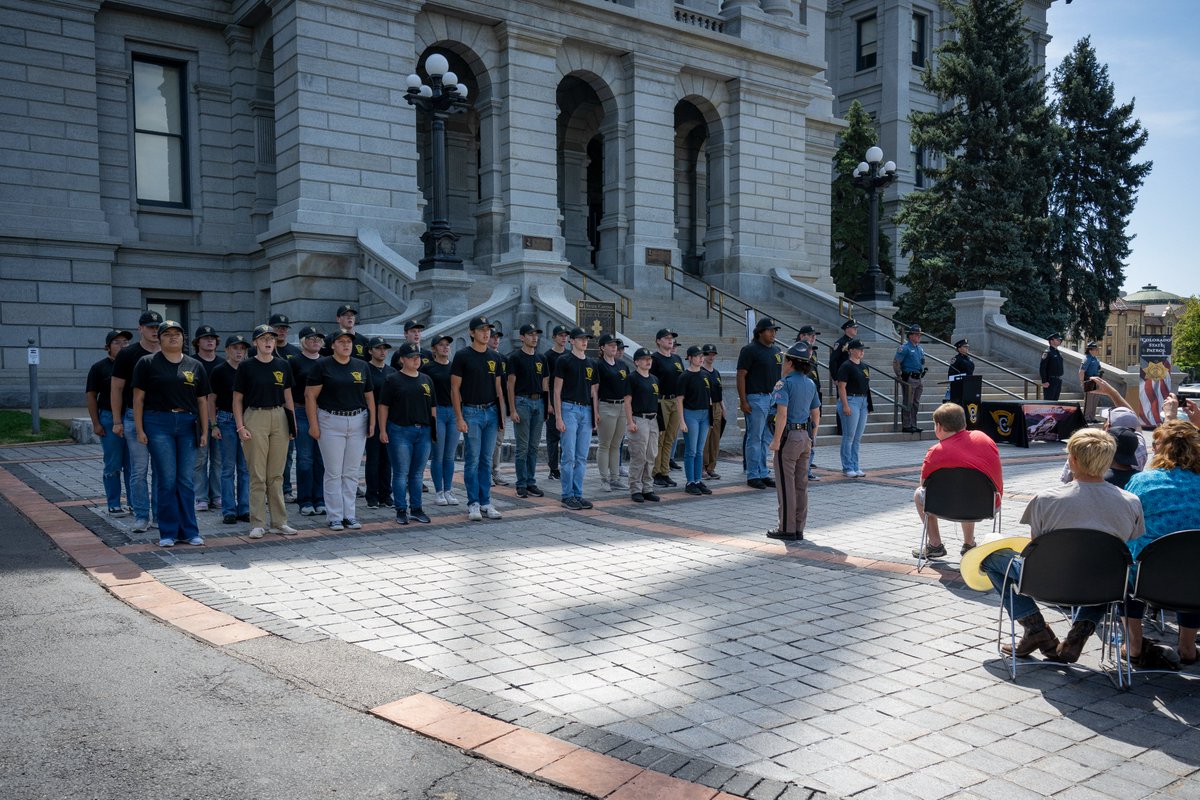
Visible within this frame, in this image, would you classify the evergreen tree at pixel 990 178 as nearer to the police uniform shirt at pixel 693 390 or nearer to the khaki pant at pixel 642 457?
the police uniform shirt at pixel 693 390

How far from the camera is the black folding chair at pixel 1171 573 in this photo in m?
4.91

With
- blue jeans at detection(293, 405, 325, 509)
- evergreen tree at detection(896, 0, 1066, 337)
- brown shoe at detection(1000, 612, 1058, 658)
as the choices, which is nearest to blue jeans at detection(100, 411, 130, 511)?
blue jeans at detection(293, 405, 325, 509)

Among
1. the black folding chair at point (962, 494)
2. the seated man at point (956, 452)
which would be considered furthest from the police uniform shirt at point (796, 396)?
the black folding chair at point (962, 494)

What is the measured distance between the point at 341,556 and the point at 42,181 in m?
17.7

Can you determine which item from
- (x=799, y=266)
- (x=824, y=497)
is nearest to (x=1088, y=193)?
(x=799, y=266)

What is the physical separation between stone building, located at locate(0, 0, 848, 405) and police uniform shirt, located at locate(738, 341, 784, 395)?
6219 mm

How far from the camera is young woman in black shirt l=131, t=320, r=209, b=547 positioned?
27.6 ft

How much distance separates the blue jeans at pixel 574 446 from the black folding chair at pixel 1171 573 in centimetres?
672

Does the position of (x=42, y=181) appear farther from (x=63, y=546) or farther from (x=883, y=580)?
(x=883, y=580)

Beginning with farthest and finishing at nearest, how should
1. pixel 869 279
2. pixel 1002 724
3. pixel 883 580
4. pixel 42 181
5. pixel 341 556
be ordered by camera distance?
pixel 869 279 → pixel 42 181 → pixel 341 556 → pixel 883 580 → pixel 1002 724

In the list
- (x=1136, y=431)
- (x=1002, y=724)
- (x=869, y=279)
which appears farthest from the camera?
(x=869, y=279)

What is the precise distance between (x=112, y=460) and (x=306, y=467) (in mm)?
1961

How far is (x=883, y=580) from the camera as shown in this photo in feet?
24.3

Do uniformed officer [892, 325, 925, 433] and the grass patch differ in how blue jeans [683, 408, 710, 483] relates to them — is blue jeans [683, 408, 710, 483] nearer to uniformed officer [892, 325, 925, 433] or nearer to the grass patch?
uniformed officer [892, 325, 925, 433]
